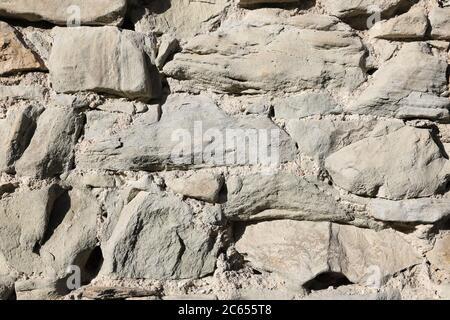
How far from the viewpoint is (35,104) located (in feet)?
4.69

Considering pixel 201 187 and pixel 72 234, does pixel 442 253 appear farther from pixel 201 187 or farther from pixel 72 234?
pixel 72 234

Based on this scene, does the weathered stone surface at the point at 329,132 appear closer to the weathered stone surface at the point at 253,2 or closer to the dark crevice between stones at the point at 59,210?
the weathered stone surface at the point at 253,2

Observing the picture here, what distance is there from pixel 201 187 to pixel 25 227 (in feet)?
1.30

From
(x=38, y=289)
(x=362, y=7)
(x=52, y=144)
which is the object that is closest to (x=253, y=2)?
(x=362, y=7)

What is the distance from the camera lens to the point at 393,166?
1.43 m

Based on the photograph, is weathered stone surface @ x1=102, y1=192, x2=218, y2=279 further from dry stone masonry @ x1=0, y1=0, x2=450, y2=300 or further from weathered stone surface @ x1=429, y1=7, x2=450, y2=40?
weathered stone surface @ x1=429, y1=7, x2=450, y2=40

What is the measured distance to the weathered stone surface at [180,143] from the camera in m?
1.43

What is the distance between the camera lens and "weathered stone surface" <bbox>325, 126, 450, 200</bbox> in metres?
1.43

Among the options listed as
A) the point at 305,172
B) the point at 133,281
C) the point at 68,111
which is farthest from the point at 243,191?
the point at 68,111

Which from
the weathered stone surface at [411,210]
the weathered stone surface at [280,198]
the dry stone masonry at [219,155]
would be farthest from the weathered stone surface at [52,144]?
the weathered stone surface at [411,210]

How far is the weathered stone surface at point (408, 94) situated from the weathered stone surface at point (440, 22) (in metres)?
0.08

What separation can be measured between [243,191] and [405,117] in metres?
0.42

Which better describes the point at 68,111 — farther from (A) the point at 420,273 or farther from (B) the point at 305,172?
(A) the point at 420,273

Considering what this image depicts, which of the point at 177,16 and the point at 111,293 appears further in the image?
the point at 177,16
